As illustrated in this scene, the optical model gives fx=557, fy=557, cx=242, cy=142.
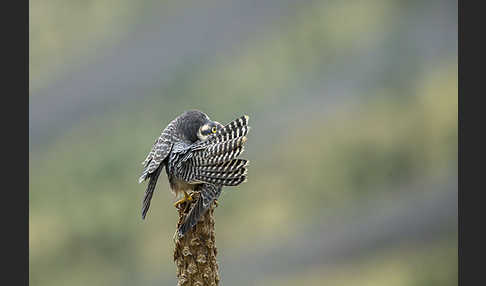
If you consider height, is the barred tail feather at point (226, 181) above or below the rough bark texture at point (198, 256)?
above

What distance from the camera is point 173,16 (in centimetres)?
314

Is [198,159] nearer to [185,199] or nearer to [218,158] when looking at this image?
[218,158]

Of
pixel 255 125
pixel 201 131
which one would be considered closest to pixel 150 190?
pixel 201 131

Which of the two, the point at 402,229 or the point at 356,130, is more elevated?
the point at 356,130

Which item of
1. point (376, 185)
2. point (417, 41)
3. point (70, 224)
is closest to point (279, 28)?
point (417, 41)

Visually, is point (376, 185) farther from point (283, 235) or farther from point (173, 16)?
point (173, 16)

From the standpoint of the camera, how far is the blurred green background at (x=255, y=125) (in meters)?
3.11

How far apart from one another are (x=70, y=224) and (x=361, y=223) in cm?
166

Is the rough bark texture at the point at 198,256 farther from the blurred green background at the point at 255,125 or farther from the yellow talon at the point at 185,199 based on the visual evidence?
the blurred green background at the point at 255,125

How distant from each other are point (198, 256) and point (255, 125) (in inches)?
46.5

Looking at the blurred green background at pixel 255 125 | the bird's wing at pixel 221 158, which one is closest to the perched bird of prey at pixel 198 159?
the bird's wing at pixel 221 158

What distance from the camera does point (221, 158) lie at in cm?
210

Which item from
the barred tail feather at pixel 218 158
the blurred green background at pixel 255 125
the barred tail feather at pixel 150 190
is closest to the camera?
the barred tail feather at pixel 218 158

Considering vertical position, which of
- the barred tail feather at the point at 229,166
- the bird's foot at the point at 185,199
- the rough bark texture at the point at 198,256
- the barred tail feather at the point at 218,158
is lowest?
the rough bark texture at the point at 198,256
